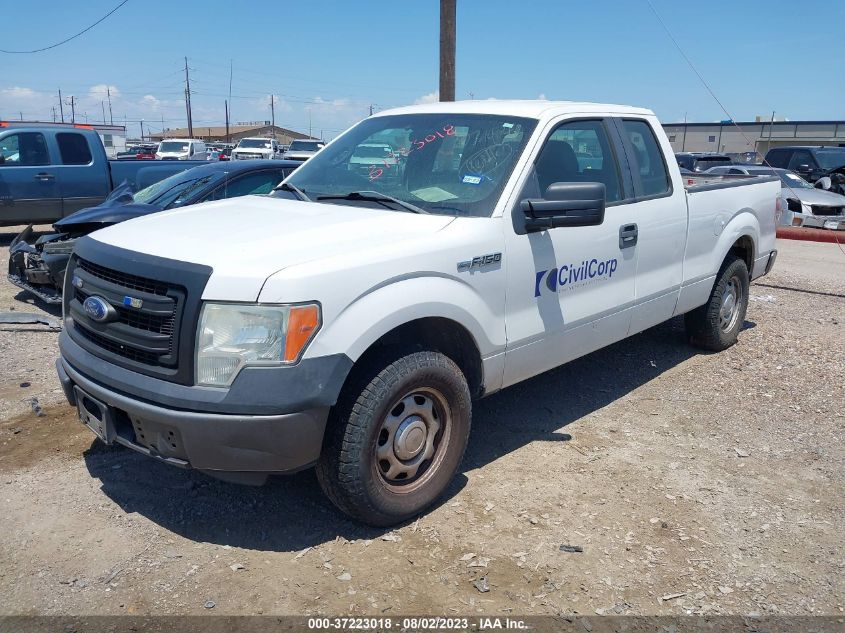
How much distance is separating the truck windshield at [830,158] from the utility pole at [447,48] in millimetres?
11280

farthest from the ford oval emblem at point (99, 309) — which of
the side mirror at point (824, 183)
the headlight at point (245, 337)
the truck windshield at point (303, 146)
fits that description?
the truck windshield at point (303, 146)

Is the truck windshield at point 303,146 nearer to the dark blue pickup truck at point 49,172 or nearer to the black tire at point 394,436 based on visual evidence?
the dark blue pickup truck at point 49,172

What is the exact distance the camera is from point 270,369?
2926mm

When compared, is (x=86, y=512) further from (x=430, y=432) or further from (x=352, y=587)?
(x=430, y=432)

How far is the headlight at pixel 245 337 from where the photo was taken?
2.92m

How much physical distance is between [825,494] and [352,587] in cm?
268

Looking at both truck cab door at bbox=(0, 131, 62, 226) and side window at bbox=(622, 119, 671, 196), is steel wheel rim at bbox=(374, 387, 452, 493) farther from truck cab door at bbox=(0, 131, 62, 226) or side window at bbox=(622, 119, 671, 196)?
truck cab door at bbox=(0, 131, 62, 226)

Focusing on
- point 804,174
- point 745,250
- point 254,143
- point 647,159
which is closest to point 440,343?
point 647,159

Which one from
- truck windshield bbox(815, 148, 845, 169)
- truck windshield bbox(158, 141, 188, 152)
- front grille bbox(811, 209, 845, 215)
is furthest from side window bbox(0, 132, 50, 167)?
truck windshield bbox(158, 141, 188, 152)

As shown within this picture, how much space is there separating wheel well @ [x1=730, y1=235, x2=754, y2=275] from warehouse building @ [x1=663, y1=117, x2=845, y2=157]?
4228cm

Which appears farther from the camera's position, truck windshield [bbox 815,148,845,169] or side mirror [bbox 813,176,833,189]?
truck windshield [bbox 815,148,845,169]

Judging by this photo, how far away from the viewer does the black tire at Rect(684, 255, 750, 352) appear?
20.2 feet

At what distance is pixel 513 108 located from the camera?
14.4 feet

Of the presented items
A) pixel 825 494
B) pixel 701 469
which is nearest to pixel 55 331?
pixel 701 469
